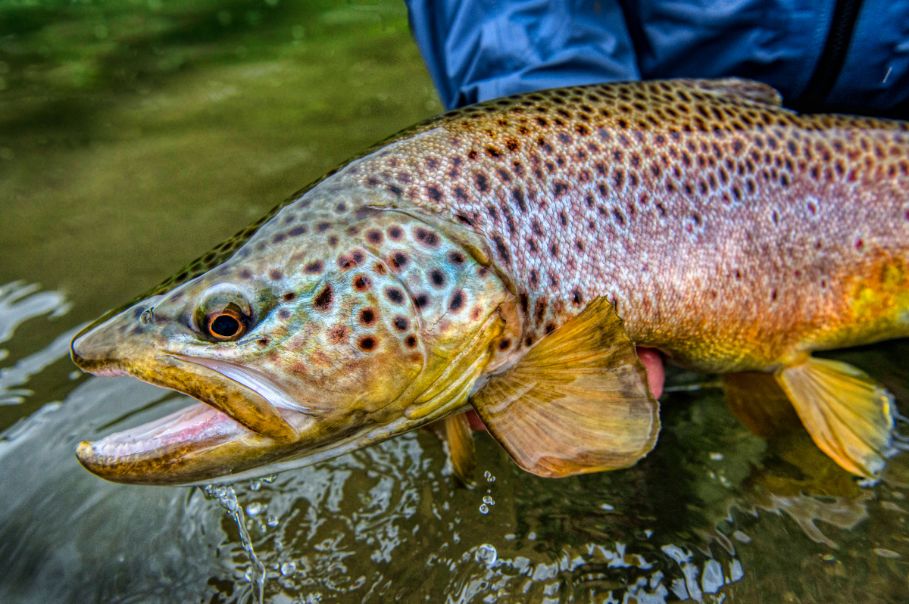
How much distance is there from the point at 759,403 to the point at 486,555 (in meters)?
1.06

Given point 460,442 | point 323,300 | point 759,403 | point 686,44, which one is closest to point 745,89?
point 686,44

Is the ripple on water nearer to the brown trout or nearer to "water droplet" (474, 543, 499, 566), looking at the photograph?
"water droplet" (474, 543, 499, 566)

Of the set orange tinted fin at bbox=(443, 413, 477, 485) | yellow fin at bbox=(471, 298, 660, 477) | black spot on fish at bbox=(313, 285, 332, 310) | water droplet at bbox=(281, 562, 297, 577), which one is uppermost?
black spot on fish at bbox=(313, 285, 332, 310)

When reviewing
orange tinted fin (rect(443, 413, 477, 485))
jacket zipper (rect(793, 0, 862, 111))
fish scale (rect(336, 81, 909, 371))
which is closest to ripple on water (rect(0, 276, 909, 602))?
orange tinted fin (rect(443, 413, 477, 485))

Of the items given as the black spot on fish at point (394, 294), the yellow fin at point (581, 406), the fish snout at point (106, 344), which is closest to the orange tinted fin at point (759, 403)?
the yellow fin at point (581, 406)

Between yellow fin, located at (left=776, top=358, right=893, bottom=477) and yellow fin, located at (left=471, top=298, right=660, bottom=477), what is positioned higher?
yellow fin, located at (left=471, top=298, right=660, bottom=477)

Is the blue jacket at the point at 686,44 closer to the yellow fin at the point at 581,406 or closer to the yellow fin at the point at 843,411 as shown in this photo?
the yellow fin at the point at 843,411

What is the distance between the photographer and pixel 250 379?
1746 mm

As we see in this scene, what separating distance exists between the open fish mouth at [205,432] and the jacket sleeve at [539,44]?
1579 millimetres

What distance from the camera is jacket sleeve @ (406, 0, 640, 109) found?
9.44 feet

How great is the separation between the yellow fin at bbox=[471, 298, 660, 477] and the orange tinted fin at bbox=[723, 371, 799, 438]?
0.82 m

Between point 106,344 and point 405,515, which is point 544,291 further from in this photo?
point 106,344

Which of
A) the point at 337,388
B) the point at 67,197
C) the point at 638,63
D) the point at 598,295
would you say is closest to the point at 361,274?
the point at 337,388

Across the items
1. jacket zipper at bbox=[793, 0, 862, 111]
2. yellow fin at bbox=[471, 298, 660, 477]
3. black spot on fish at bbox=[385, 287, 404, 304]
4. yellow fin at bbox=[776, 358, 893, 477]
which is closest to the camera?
black spot on fish at bbox=[385, 287, 404, 304]
